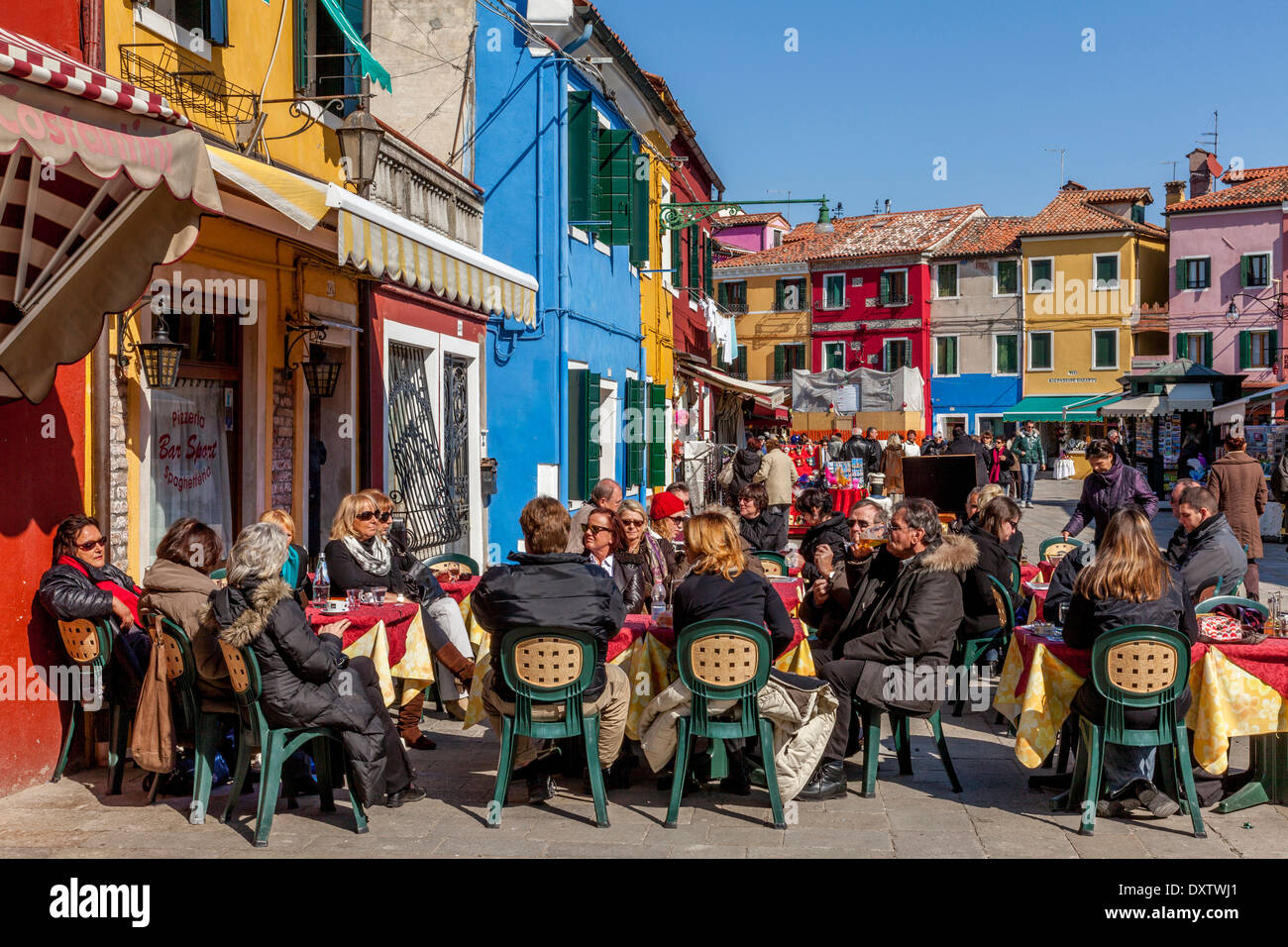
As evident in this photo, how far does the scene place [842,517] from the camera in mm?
8797

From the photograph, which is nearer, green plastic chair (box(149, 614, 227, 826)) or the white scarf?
green plastic chair (box(149, 614, 227, 826))

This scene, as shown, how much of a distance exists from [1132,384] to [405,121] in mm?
19268

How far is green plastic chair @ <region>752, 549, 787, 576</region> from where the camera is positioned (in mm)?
8711

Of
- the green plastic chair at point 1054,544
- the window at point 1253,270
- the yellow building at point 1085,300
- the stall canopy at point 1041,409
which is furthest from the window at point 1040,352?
the green plastic chair at point 1054,544

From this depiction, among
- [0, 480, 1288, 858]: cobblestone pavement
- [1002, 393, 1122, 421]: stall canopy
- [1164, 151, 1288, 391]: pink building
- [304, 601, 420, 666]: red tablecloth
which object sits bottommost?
[0, 480, 1288, 858]: cobblestone pavement

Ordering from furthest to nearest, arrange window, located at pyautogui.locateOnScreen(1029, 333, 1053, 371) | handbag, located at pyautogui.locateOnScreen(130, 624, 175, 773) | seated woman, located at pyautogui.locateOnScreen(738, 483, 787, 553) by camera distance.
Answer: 1. window, located at pyautogui.locateOnScreen(1029, 333, 1053, 371)
2. seated woman, located at pyautogui.locateOnScreen(738, 483, 787, 553)
3. handbag, located at pyautogui.locateOnScreen(130, 624, 175, 773)

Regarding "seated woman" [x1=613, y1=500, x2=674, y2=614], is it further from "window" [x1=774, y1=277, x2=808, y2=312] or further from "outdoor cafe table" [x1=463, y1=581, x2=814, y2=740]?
"window" [x1=774, y1=277, x2=808, y2=312]

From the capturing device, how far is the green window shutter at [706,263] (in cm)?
2655

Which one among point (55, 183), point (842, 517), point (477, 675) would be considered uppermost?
point (55, 183)

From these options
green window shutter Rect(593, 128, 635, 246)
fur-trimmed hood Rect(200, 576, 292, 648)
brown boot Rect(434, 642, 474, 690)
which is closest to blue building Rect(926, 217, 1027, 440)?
green window shutter Rect(593, 128, 635, 246)

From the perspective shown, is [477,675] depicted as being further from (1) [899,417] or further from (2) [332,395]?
(1) [899,417]

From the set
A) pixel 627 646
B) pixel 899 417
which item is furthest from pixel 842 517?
pixel 899 417

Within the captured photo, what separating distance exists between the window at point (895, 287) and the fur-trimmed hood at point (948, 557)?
43.4 m

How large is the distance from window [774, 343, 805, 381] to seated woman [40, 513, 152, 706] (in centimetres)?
4479
